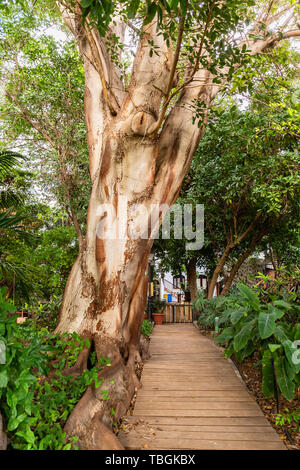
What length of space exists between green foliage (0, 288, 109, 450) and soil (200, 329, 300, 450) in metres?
1.91

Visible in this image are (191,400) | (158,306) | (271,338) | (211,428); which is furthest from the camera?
(158,306)

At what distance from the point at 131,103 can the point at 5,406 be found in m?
3.81

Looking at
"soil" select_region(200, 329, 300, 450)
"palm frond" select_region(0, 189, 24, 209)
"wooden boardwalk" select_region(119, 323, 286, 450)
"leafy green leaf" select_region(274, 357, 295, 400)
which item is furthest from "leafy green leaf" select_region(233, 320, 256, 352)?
"palm frond" select_region(0, 189, 24, 209)

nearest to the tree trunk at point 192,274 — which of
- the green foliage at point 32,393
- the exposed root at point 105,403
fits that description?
Answer: the exposed root at point 105,403

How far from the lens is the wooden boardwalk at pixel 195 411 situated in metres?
2.97

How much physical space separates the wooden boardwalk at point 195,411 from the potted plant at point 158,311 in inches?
239

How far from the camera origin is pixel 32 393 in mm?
2033

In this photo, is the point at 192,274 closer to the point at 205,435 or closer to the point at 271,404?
the point at 271,404

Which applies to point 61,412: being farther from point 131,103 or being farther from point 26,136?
point 26,136

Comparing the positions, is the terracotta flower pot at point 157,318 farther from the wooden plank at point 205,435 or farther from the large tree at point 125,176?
the wooden plank at point 205,435

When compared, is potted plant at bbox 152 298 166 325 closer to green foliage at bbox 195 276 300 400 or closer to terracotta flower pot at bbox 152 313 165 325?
terracotta flower pot at bbox 152 313 165 325

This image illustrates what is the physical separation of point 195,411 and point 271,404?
969mm

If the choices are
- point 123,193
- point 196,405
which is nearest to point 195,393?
point 196,405

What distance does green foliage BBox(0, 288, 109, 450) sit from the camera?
1.95m
